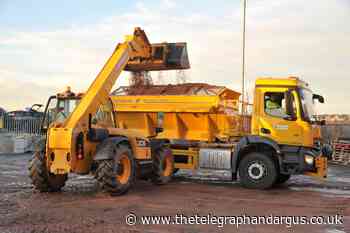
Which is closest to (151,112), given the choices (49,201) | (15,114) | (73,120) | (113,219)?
(73,120)

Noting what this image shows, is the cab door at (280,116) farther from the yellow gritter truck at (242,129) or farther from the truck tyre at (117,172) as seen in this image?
the truck tyre at (117,172)

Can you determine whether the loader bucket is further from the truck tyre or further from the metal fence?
the metal fence

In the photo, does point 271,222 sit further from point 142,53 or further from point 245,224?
point 142,53

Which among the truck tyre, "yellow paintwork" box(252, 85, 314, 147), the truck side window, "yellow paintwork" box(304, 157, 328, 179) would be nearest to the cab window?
the truck tyre

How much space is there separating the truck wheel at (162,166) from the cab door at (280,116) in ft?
9.40

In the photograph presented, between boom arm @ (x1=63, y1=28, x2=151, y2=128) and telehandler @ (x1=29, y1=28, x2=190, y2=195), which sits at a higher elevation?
boom arm @ (x1=63, y1=28, x2=151, y2=128)

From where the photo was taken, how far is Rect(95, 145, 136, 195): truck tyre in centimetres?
987

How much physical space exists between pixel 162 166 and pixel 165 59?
129 inches

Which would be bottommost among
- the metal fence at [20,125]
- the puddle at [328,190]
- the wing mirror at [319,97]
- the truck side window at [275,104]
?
the puddle at [328,190]

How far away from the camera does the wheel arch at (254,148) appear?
40.8 feet

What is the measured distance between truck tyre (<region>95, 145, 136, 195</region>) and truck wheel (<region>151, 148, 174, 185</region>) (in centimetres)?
195

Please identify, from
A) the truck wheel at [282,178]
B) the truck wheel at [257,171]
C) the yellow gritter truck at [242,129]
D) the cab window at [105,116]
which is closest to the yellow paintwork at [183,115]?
the yellow gritter truck at [242,129]

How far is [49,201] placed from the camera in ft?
31.6

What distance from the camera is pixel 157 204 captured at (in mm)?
9688
